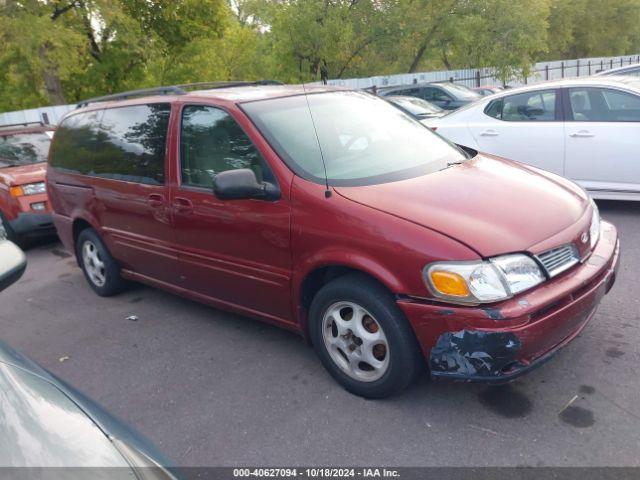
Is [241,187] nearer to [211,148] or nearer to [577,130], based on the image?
[211,148]

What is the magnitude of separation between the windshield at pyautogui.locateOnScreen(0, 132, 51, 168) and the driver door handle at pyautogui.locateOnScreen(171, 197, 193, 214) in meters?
5.12

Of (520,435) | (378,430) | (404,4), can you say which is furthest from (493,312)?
(404,4)

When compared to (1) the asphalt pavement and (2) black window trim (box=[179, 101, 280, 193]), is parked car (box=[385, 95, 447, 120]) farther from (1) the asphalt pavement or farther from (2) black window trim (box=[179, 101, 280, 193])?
(2) black window trim (box=[179, 101, 280, 193])

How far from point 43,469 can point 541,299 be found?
2.21m

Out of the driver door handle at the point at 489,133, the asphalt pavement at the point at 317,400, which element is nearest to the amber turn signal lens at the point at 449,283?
the asphalt pavement at the point at 317,400

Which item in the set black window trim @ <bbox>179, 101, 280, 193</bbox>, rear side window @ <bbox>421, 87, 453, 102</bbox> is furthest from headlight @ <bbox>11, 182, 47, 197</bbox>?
rear side window @ <bbox>421, 87, 453, 102</bbox>

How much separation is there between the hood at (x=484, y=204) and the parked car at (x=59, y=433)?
1731 mm

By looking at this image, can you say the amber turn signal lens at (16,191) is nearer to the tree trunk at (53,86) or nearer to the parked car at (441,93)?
the tree trunk at (53,86)

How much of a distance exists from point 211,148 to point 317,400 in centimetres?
180

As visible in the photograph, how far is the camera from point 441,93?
663 inches

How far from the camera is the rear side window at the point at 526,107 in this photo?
6735 mm

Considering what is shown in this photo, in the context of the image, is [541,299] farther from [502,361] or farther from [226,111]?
[226,111]

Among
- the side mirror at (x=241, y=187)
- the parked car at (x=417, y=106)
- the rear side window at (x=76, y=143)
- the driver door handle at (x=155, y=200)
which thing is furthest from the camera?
the parked car at (x=417, y=106)

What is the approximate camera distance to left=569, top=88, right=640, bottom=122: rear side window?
6180mm
